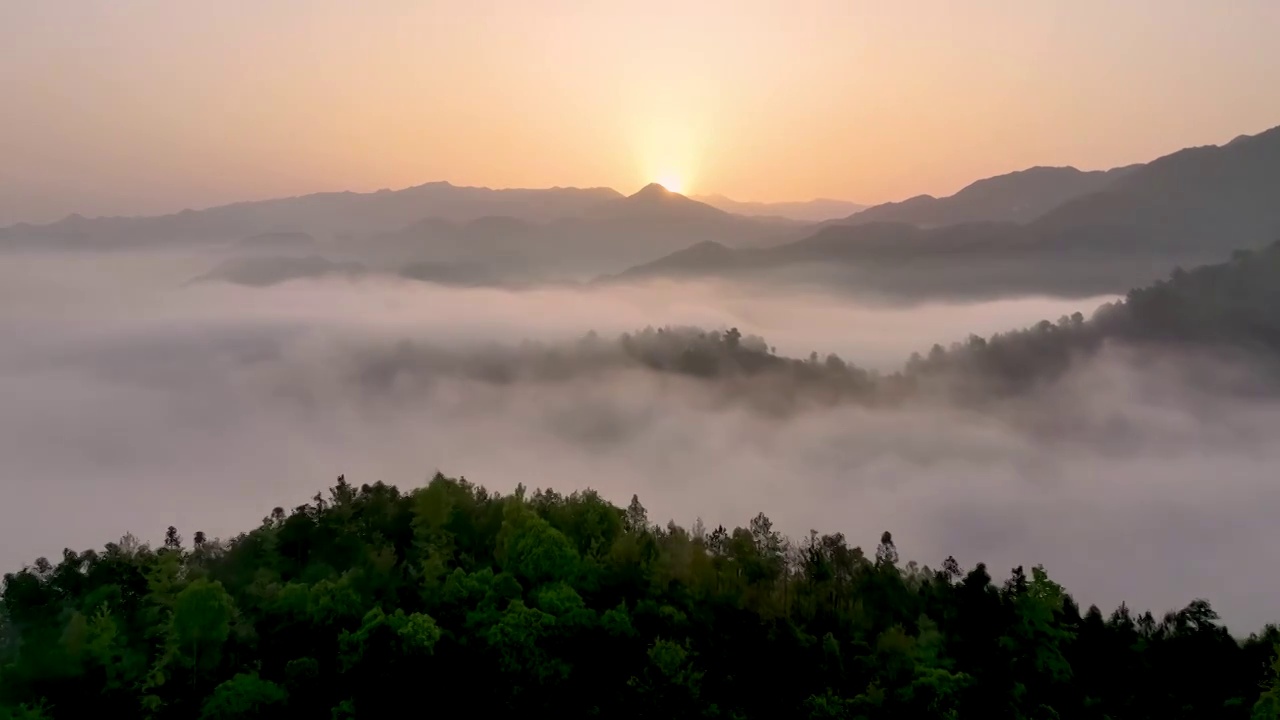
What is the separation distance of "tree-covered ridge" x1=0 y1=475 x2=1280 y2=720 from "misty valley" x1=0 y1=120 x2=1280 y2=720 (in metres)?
0.12

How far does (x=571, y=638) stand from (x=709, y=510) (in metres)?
74.6

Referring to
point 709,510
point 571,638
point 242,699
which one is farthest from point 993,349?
point 242,699

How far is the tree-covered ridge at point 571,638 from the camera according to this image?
24.6 m

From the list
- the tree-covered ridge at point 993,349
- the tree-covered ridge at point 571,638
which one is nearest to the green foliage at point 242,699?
the tree-covered ridge at point 571,638

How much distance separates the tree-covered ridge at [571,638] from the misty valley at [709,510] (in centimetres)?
12

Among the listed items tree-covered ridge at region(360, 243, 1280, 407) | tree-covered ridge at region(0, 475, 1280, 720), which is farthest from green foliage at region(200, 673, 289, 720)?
tree-covered ridge at region(360, 243, 1280, 407)

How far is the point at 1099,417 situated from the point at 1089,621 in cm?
11311

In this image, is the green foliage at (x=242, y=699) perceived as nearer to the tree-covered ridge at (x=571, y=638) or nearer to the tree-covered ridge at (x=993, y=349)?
the tree-covered ridge at (x=571, y=638)

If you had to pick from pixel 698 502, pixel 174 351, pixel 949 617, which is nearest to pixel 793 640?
pixel 949 617

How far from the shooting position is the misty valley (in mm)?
25531

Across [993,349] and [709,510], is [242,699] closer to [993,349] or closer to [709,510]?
[709,510]

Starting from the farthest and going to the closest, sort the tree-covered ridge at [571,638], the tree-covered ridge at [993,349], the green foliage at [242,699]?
the tree-covered ridge at [993,349] → the tree-covered ridge at [571,638] → the green foliage at [242,699]

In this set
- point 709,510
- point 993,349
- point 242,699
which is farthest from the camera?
point 993,349

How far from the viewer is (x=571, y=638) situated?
2670 cm
